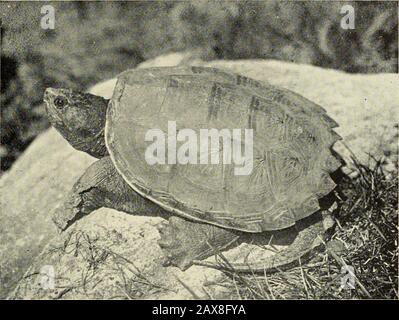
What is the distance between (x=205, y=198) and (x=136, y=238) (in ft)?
1.64

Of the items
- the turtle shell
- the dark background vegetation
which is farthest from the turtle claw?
the dark background vegetation

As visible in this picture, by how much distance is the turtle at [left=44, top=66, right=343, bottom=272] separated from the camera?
2.90m

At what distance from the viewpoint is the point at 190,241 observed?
9.75 feet

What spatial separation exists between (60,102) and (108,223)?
0.76 meters

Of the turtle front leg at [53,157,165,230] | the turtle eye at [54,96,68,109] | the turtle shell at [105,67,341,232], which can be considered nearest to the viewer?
the turtle shell at [105,67,341,232]

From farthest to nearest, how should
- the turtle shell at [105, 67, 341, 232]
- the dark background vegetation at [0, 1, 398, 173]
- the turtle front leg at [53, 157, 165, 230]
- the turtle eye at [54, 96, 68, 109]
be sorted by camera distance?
the dark background vegetation at [0, 1, 398, 173]
the turtle eye at [54, 96, 68, 109]
the turtle front leg at [53, 157, 165, 230]
the turtle shell at [105, 67, 341, 232]

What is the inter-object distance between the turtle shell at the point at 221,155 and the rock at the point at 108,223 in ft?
1.02

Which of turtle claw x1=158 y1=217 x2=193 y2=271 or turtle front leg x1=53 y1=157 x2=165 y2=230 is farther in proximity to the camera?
turtle front leg x1=53 y1=157 x2=165 y2=230

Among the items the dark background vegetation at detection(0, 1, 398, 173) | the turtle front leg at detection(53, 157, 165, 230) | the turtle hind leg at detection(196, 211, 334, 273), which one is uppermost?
Result: the dark background vegetation at detection(0, 1, 398, 173)

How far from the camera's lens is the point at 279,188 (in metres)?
2.92

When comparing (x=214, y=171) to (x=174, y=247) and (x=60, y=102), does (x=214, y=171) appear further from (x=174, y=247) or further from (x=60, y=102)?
(x=60, y=102)

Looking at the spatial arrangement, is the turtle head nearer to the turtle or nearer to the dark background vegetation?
the turtle

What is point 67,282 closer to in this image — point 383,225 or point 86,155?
point 86,155

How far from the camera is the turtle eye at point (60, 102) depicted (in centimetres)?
324
